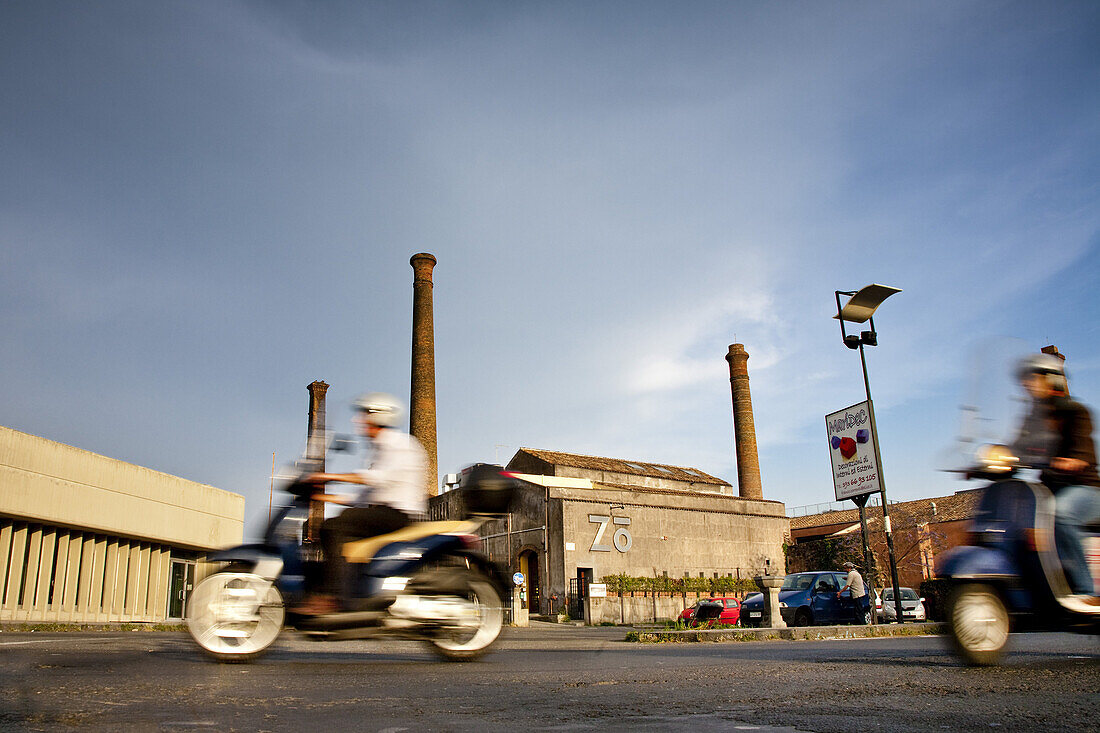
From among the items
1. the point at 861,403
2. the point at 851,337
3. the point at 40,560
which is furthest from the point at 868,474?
the point at 40,560

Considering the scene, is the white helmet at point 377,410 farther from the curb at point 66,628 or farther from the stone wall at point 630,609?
the stone wall at point 630,609

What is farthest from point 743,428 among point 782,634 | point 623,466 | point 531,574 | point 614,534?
point 782,634

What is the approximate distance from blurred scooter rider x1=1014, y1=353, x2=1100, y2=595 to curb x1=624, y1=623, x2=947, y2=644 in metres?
7.60

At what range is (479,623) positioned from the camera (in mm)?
5645

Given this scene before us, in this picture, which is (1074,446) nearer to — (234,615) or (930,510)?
(234,615)

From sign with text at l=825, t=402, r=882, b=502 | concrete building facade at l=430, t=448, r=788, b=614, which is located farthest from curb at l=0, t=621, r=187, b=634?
concrete building facade at l=430, t=448, r=788, b=614

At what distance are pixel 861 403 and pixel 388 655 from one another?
54.0ft

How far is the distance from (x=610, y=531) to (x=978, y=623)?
36032mm

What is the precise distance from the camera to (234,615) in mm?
5379

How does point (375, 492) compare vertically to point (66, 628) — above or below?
above

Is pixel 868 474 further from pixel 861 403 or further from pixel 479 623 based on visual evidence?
pixel 479 623

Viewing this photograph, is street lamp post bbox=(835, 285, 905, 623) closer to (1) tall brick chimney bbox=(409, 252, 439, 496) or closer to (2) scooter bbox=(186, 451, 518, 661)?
(2) scooter bbox=(186, 451, 518, 661)

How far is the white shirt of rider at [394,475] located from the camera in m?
5.65

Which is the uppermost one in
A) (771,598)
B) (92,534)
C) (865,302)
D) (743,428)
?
(743,428)
